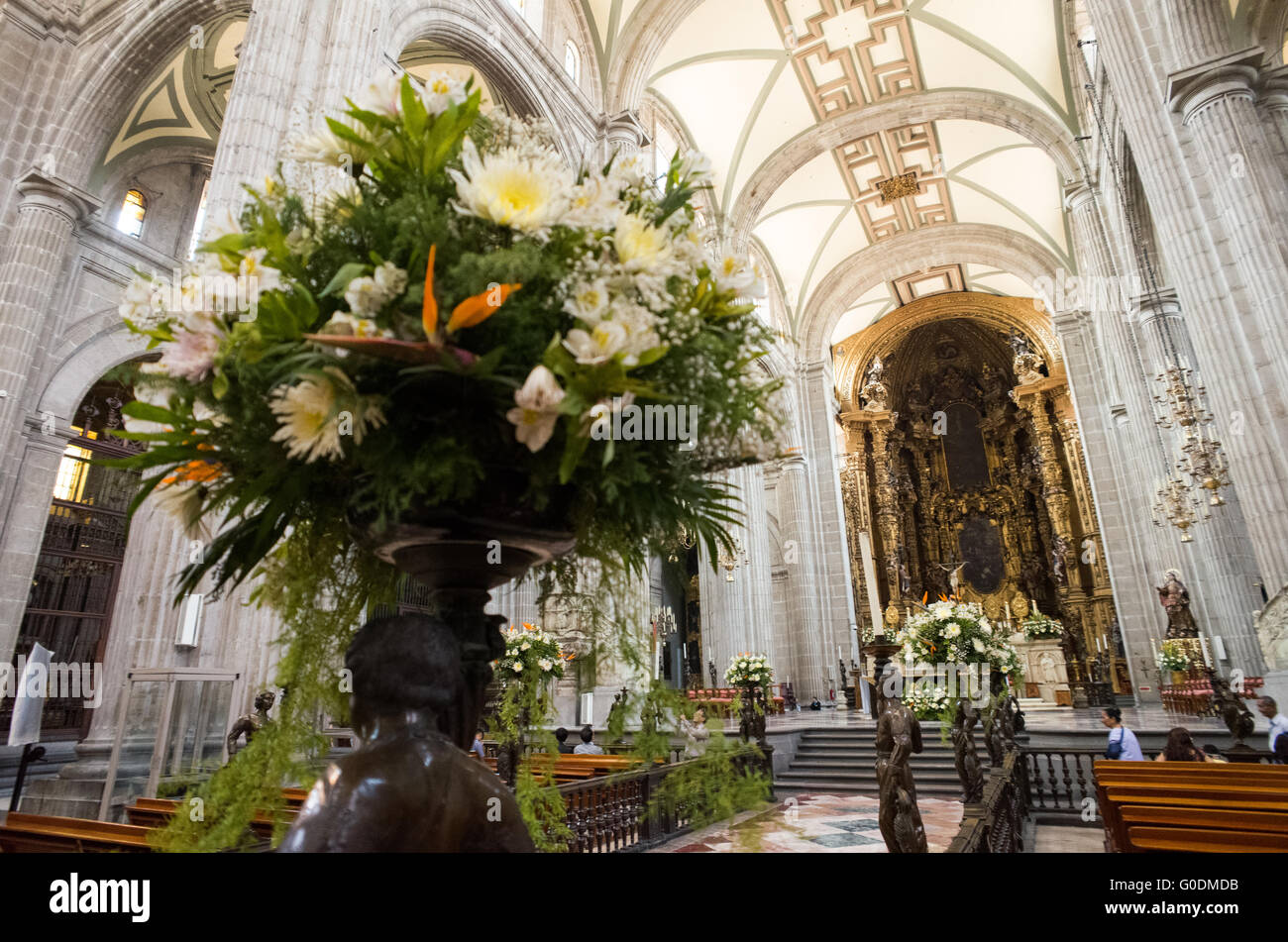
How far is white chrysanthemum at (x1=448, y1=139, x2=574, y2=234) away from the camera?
0.89 meters

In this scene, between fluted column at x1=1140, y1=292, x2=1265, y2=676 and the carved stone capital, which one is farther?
fluted column at x1=1140, y1=292, x2=1265, y2=676

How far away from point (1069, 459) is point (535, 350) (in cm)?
2540

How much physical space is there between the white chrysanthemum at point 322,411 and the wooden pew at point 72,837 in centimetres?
260

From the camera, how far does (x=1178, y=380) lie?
8156mm

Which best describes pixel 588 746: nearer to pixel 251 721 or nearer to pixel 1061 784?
pixel 251 721

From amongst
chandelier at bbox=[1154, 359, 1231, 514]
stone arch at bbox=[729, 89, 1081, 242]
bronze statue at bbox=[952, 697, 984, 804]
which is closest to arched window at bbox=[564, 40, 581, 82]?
stone arch at bbox=[729, 89, 1081, 242]

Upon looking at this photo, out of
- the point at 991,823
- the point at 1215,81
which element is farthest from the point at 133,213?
the point at 1215,81

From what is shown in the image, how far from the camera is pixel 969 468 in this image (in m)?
26.3

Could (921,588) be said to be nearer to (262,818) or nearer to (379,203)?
(262,818)

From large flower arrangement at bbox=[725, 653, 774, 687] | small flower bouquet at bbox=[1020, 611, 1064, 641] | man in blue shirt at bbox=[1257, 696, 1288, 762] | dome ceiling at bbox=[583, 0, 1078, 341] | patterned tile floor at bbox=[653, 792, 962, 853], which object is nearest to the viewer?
man in blue shirt at bbox=[1257, 696, 1288, 762]

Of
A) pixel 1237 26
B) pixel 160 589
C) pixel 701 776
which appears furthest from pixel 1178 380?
pixel 160 589

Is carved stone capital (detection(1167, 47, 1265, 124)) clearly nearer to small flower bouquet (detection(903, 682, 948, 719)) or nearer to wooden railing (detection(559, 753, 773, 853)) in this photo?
small flower bouquet (detection(903, 682, 948, 719))

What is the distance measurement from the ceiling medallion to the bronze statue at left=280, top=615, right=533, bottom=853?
19.7 meters

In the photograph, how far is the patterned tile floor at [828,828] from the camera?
5301 millimetres
